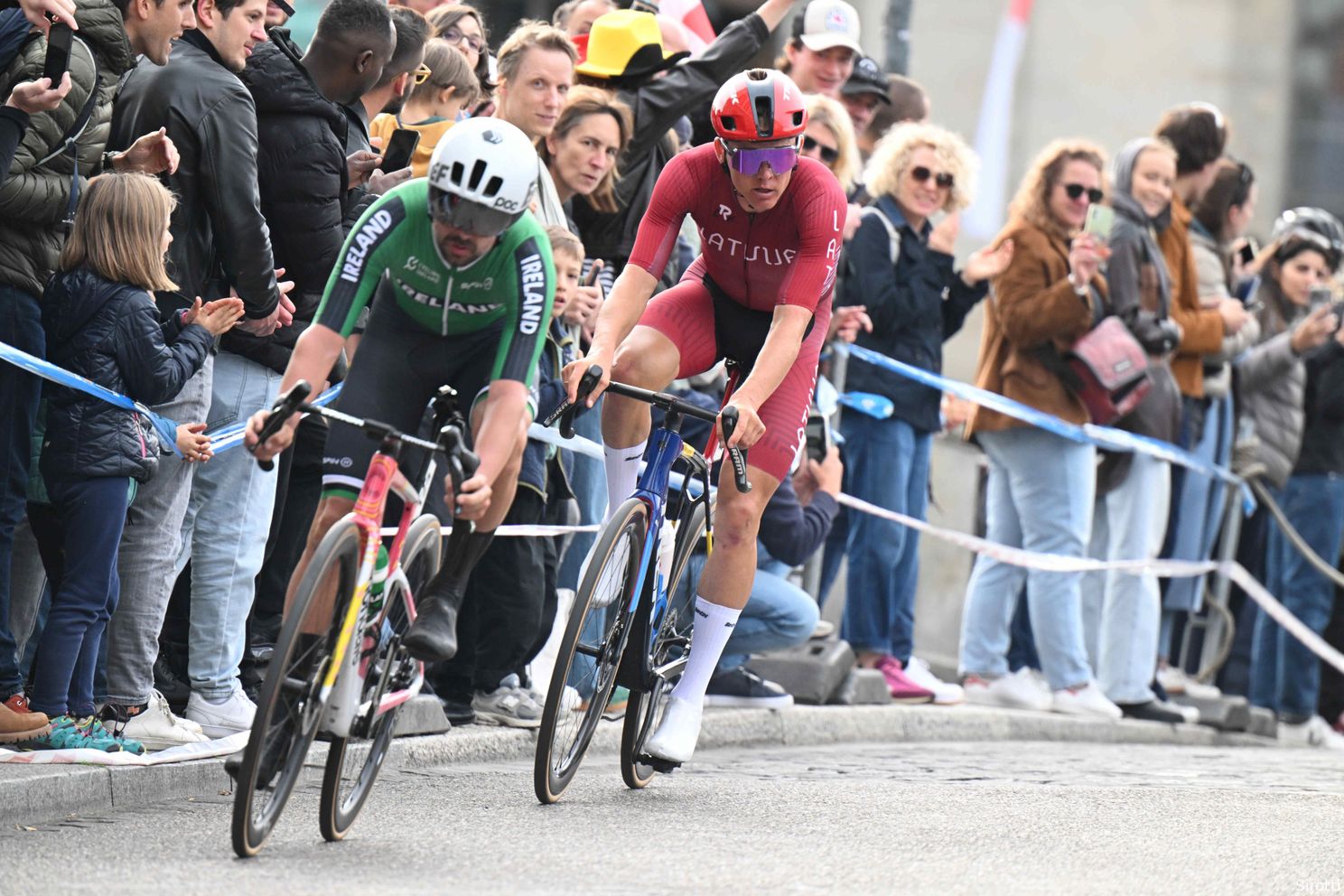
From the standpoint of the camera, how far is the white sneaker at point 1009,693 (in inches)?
496

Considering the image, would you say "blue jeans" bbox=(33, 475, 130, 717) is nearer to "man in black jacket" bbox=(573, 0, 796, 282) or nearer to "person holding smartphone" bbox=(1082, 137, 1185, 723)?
"man in black jacket" bbox=(573, 0, 796, 282)

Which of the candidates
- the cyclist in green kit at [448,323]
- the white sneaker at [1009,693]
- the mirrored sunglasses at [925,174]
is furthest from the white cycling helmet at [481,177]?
the white sneaker at [1009,693]

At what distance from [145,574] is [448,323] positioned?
1.60 m

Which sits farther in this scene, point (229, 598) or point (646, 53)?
point (646, 53)

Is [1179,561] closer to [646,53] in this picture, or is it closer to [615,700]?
[646,53]

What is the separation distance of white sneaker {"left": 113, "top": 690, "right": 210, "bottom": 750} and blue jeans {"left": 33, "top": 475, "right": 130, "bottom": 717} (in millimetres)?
307

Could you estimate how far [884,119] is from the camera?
13.4m

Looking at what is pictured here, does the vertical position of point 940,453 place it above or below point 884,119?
below

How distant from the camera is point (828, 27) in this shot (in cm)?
1215

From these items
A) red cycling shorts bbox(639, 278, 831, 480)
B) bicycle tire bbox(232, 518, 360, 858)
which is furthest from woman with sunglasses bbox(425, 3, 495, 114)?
bicycle tire bbox(232, 518, 360, 858)

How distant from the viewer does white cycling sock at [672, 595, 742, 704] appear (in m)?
8.36

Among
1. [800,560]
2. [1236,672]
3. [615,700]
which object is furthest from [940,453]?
[615,700]

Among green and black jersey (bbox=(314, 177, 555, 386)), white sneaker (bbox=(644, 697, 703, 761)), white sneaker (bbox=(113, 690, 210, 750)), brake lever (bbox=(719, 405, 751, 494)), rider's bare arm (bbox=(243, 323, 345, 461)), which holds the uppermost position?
green and black jersey (bbox=(314, 177, 555, 386))

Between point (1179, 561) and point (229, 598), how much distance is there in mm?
7214
